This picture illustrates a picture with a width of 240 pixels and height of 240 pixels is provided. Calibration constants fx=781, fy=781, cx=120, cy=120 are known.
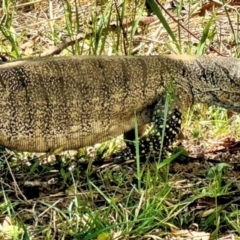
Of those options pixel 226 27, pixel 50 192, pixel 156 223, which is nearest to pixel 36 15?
pixel 226 27

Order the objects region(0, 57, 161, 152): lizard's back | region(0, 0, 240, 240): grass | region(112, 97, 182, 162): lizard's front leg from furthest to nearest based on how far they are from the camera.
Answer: region(112, 97, 182, 162): lizard's front leg < region(0, 57, 161, 152): lizard's back < region(0, 0, 240, 240): grass

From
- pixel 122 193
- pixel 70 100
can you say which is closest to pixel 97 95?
pixel 70 100

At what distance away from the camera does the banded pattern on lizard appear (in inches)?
175

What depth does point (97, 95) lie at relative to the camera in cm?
470

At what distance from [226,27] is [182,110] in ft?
8.28

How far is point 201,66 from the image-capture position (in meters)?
5.19

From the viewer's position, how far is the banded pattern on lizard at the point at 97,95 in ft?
14.6

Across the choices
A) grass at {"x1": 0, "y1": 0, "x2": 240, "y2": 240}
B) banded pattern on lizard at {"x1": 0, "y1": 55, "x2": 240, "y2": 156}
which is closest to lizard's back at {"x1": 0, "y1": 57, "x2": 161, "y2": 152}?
banded pattern on lizard at {"x1": 0, "y1": 55, "x2": 240, "y2": 156}

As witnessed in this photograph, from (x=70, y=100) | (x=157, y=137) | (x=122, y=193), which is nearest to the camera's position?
(x=122, y=193)

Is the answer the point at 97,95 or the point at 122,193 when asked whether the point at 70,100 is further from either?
the point at 122,193

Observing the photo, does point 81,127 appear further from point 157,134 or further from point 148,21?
point 148,21

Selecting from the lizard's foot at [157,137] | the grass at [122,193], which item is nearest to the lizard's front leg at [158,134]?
the lizard's foot at [157,137]

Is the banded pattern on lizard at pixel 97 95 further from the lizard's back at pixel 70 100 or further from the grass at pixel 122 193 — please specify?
the grass at pixel 122 193

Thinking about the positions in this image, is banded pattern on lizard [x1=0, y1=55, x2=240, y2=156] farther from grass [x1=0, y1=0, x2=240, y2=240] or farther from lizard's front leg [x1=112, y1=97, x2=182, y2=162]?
grass [x1=0, y1=0, x2=240, y2=240]
